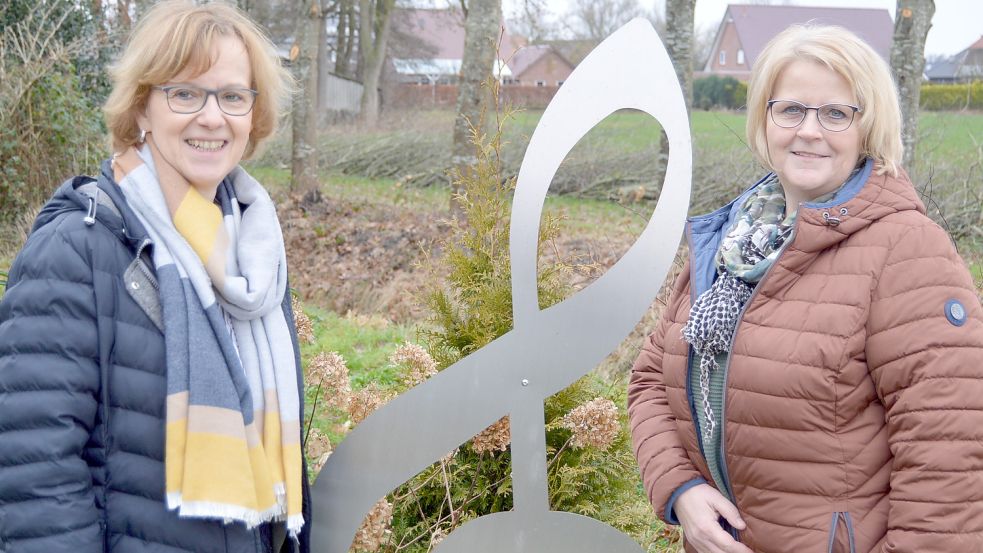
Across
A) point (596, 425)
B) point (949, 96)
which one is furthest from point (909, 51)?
point (949, 96)

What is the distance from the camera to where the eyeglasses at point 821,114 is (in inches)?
71.4

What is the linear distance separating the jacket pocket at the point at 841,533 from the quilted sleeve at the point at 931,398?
0.06 meters

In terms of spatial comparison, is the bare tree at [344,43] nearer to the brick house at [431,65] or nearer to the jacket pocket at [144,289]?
the brick house at [431,65]

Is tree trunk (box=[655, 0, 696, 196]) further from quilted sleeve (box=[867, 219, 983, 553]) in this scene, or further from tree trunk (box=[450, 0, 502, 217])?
quilted sleeve (box=[867, 219, 983, 553])

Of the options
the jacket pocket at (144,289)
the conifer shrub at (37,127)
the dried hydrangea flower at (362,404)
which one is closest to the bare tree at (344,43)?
the conifer shrub at (37,127)

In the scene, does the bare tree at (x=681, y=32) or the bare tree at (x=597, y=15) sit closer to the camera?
the bare tree at (x=681, y=32)

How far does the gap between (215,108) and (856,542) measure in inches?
63.1

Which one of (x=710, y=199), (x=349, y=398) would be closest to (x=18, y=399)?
(x=349, y=398)

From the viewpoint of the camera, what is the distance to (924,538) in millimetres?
1574

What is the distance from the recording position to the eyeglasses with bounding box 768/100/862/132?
181 cm

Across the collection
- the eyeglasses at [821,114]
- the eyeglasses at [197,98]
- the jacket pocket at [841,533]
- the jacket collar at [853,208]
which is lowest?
the jacket pocket at [841,533]

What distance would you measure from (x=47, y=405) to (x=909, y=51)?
692cm

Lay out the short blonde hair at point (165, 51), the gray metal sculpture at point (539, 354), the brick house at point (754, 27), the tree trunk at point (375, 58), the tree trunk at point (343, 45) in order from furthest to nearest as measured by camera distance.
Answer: the brick house at point (754, 27) < the tree trunk at point (343, 45) < the tree trunk at point (375, 58) < the gray metal sculpture at point (539, 354) < the short blonde hair at point (165, 51)

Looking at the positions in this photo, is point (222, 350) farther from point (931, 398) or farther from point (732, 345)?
point (931, 398)
